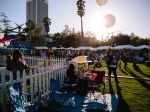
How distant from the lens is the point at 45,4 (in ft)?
570

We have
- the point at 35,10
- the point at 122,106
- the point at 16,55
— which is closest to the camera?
the point at 16,55

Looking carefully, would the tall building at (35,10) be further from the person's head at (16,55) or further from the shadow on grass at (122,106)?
the shadow on grass at (122,106)

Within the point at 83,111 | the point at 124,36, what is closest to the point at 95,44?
the point at 124,36

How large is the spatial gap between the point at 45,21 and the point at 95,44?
71.9 feet

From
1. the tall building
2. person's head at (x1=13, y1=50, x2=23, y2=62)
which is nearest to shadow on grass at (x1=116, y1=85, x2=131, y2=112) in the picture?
person's head at (x1=13, y1=50, x2=23, y2=62)

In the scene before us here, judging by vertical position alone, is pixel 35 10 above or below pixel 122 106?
above

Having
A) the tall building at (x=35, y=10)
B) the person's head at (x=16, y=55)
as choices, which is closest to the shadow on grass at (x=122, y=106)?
the person's head at (x=16, y=55)

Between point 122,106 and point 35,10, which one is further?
point 35,10

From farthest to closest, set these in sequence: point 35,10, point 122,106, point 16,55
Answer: point 35,10, point 122,106, point 16,55

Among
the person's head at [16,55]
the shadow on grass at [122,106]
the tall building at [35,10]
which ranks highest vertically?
the tall building at [35,10]

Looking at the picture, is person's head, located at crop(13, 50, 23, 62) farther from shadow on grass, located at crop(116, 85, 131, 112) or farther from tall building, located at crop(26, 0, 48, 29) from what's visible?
tall building, located at crop(26, 0, 48, 29)

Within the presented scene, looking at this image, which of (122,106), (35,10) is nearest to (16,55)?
(122,106)

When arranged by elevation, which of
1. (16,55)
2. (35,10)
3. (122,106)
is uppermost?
(35,10)

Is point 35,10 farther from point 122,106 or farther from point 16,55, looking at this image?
point 122,106
